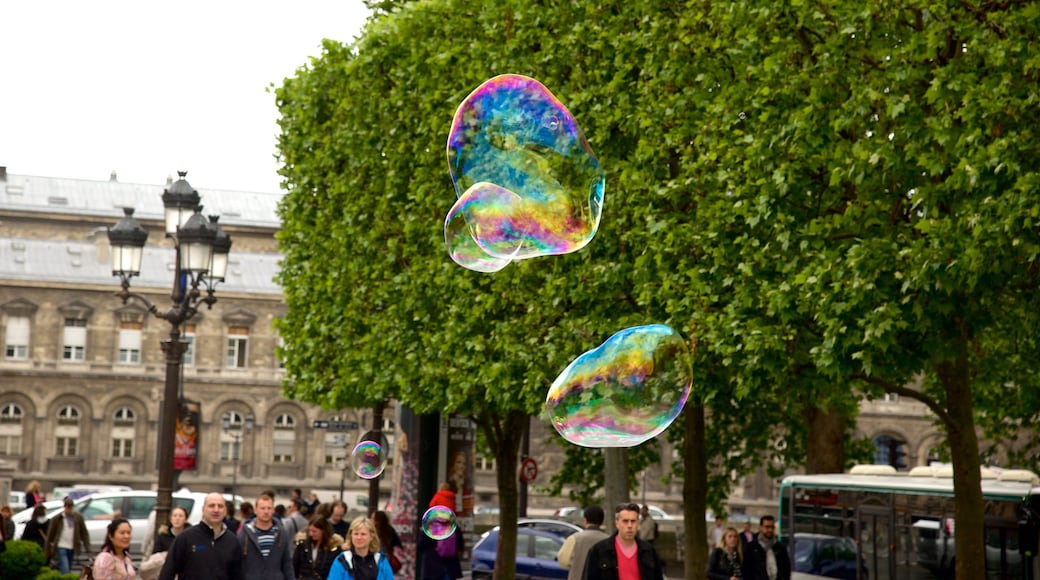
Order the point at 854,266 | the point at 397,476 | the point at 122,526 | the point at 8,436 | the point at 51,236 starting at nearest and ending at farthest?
the point at 122,526
the point at 854,266
the point at 397,476
the point at 8,436
the point at 51,236

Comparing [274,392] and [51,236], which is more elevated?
[51,236]

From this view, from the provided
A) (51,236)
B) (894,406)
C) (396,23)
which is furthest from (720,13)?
(51,236)

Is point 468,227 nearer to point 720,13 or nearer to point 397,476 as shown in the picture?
point 720,13

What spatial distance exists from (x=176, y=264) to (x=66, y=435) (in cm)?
5112

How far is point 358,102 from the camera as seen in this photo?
22969 millimetres

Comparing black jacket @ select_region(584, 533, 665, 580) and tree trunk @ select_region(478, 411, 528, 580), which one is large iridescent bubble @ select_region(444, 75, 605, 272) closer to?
black jacket @ select_region(584, 533, 665, 580)

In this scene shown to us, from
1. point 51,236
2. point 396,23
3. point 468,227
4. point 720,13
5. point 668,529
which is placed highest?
point 51,236

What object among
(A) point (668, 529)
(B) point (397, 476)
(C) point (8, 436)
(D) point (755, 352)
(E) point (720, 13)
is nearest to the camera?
A: (D) point (755, 352)

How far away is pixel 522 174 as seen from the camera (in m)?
11.6

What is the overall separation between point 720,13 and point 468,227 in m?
5.75

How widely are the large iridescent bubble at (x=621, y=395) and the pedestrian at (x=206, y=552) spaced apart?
2.36 m

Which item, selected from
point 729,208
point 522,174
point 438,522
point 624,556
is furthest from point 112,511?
point 624,556

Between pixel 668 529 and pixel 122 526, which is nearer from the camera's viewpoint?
pixel 122 526

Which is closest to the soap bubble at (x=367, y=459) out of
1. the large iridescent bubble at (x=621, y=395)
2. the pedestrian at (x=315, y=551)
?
the pedestrian at (x=315, y=551)
